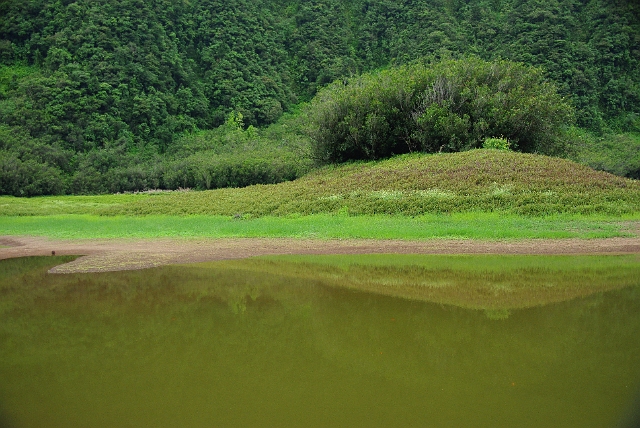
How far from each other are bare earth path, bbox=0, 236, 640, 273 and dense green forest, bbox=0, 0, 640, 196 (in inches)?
1338

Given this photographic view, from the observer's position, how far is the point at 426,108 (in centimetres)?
3691

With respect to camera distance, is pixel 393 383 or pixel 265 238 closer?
pixel 393 383

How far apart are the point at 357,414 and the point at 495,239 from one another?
13028mm

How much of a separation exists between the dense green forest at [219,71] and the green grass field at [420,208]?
23.4 m

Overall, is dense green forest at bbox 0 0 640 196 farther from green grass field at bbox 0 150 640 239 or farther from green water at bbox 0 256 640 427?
green water at bbox 0 256 640 427

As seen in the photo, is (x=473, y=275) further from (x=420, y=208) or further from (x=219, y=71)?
(x=219, y=71)

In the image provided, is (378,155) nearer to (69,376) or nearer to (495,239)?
(495,239)

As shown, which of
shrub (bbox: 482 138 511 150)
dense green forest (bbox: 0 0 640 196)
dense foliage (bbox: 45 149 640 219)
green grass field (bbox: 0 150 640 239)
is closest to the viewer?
green grass field (bbox: 0 150 640 239)

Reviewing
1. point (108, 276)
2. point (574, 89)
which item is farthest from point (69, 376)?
point (574, 89)

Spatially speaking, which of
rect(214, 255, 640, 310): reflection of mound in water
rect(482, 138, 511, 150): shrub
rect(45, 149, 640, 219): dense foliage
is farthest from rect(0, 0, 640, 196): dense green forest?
rect(214, 255, 640, 310): reflection of mound in water

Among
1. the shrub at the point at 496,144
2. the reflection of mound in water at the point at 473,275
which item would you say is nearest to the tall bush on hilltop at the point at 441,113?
the shrub at the point at 496,144

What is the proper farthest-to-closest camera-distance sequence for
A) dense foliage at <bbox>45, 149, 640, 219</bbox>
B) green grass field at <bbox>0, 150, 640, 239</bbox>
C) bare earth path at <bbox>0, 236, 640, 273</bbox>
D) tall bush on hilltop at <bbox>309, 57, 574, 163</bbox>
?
tall bush on hilltop at <bbox>309, 57, 574, 163</bbox> < dense foliage at <bbox>45, 149, 640, 219</bbox> < green grass field at <bbox>0, 150, 640, 239</bbox> < bare earth path at <bbox>0, 236, 640, 273</bbox>

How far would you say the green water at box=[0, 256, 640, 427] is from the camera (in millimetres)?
5180

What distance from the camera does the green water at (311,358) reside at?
5.18 m
